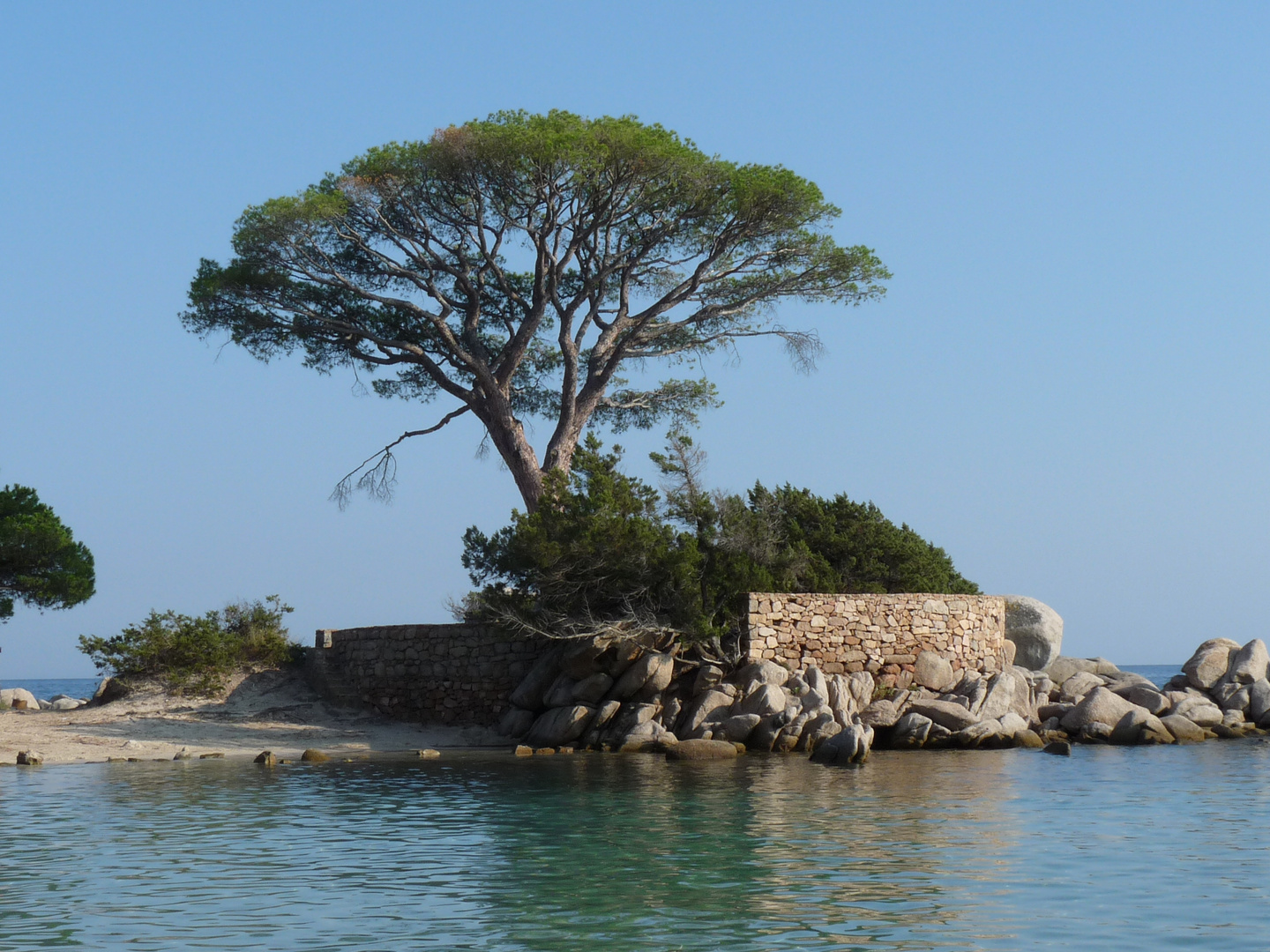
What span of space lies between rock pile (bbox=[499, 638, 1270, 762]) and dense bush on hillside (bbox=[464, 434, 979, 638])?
2.87 feet

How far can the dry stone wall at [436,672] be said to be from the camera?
24.8 m

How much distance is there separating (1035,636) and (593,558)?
11.9 metres

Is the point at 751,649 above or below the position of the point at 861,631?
below

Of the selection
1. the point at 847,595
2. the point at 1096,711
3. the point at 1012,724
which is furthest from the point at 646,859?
the point at 1096,711

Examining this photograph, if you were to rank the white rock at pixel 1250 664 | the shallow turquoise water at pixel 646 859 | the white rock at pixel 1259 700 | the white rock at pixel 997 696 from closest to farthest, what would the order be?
the shallow turquoise water at pixel 646 859, the white rock at pixel 997 696, the white rock at pixel 1259 700, the white rock at pixel 1250 664

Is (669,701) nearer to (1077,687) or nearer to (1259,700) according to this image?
(1077,687)

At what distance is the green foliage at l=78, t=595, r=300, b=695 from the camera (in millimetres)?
26125

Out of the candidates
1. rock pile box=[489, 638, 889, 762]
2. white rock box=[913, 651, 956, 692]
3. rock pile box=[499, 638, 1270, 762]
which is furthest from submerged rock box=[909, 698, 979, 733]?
white rock box=[913, 651, 956, 692]

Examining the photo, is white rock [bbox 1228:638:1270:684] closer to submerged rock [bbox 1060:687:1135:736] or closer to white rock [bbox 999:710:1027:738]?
submerged rock [bbox 1060:687:1135:736]

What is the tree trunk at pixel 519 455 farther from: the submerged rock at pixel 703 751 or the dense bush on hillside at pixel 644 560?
the submerged rock at pixel 703 751

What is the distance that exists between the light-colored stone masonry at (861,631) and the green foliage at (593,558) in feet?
5.18

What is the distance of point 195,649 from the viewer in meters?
26.1

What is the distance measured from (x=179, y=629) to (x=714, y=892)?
788 inches

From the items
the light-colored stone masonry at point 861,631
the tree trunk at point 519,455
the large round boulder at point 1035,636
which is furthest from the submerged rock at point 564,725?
the large round boulder at point 1035,636
